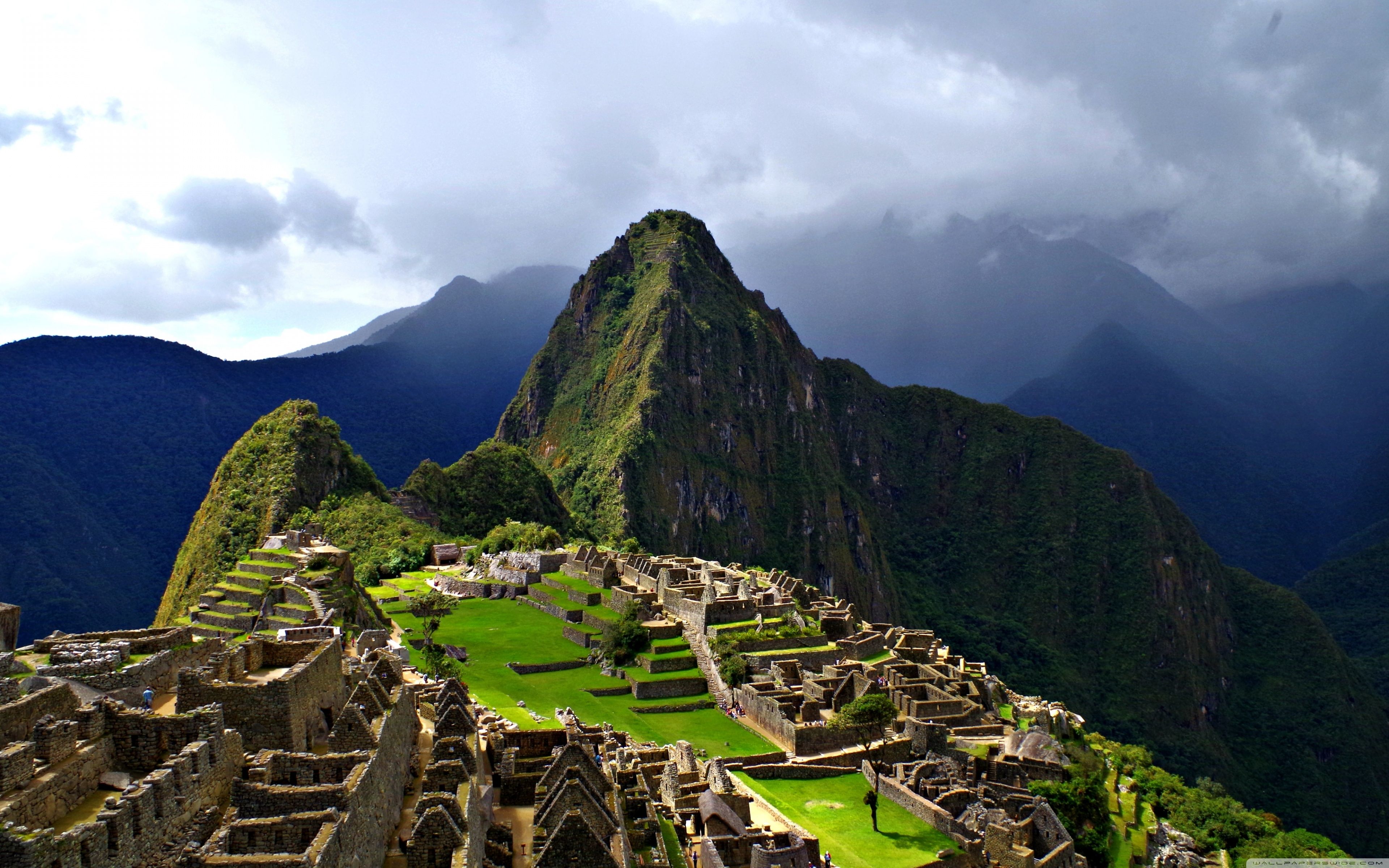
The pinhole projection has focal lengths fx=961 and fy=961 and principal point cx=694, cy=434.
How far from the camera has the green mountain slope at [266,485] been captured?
70.4 meters

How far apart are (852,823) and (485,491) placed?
3213 inches

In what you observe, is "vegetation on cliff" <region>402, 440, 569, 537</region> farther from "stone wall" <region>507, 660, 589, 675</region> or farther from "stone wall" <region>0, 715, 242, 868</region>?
"stone wall" <region>0, 715, 242, 868</region>

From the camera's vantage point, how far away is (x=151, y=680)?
13336 mm

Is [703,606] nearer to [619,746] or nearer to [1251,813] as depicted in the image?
[619,746]

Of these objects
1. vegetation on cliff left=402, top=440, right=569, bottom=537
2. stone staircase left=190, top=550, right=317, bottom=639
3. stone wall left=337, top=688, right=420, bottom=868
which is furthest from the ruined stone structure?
vegetation on cliff left=402, top=440, right=569, bottom=537

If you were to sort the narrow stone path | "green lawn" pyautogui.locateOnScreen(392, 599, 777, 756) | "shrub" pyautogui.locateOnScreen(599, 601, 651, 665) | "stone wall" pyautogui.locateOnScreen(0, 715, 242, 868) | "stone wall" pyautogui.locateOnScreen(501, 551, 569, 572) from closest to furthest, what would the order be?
"stone wall" pyautogui.locateOnScreen(0, 715, 242, 868)
the narrow stone path
"green lawn" pyautogui.locateOnScreen(392, 599, 777, 756)
"shrub" pyautogui.locateOnScreen(599, 601, 651, 665)
"stone wall" pyautogui.locateOnScreen(501, 551, 569, 572)

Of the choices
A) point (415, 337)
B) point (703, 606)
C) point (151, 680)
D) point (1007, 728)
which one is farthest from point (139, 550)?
point (415, 337)

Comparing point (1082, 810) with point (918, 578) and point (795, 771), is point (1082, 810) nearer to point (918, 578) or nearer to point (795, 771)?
point (795, 771)

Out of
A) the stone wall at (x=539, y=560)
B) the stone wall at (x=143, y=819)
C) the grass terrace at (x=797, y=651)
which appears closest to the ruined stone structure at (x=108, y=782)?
the stone wall at (x=143, y=819)

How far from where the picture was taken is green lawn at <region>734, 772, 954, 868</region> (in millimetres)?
26375

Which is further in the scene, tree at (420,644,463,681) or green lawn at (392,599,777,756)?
green lawn at (392,599,777,756)

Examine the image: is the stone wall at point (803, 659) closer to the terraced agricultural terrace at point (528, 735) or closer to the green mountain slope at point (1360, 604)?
the terraced agricultural terrace at point (528, 735)

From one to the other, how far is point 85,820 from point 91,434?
330ft

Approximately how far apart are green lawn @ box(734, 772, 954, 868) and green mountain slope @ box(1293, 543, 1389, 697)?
16876 cm
